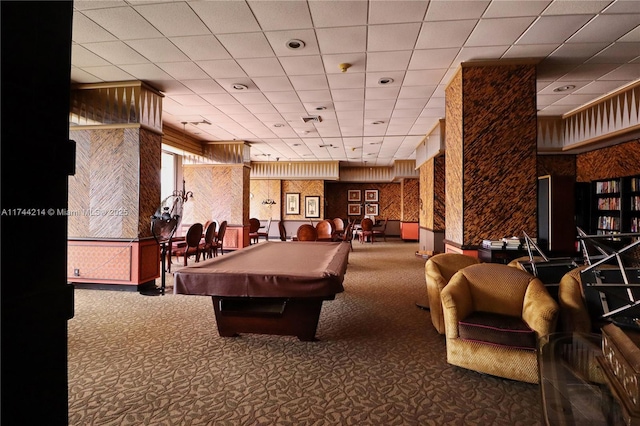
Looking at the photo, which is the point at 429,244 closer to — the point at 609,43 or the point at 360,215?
the point at 609,43

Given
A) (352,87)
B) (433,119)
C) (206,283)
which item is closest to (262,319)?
(206,283)

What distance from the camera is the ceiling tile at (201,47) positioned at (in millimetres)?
3740

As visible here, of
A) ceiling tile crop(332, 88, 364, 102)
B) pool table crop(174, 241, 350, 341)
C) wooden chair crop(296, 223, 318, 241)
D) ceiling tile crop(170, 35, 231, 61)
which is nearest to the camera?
pool table crop(174, 241, 350, 341)

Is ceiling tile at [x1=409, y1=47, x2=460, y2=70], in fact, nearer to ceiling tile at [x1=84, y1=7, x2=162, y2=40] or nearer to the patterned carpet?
ceiling tile at [x1=84, y1=7, x2=162, y2=40]

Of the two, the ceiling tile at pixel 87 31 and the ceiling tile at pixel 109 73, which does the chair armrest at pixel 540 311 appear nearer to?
the ceiling tile at pixel 87 31

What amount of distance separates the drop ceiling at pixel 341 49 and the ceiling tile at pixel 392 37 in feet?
0.07

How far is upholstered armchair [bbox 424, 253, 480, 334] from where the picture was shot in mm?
3271

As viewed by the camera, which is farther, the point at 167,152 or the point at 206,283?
the point at 167,152

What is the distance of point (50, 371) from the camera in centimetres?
88

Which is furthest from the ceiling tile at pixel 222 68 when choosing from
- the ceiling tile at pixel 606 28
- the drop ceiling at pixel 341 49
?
the ceiling tile at pixel 606 28

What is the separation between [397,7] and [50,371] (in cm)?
365

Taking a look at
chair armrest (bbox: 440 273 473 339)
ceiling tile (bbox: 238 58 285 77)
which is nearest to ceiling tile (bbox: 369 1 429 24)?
ceiling tile (bbox: 238 58 285 77)

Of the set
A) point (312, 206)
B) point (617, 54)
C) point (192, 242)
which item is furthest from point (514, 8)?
point (312, 206)

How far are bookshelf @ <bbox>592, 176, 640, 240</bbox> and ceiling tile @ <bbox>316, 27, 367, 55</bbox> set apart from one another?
5878 mm
